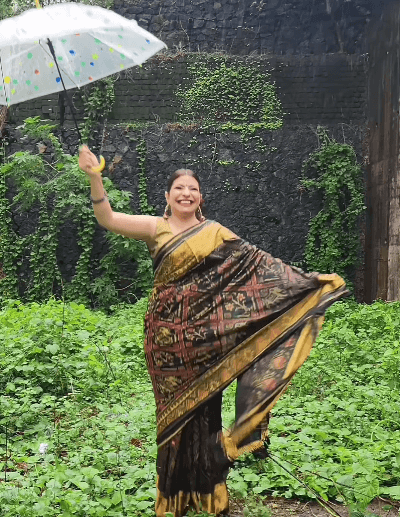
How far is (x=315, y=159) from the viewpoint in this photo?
37.8ft

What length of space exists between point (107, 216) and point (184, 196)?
1.29 feet

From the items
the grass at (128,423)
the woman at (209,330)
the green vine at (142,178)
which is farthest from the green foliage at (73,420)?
the green vine at (142,178)

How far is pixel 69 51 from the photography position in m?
3.57

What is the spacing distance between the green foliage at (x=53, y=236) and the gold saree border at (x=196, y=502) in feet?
25.8

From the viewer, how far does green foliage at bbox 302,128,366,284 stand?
11305 mm

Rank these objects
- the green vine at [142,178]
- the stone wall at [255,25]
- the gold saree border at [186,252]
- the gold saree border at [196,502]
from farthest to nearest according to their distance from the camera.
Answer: the stone wall at [255,25] < the green vine at [142,178] < the gold saree border at [196,502] < the gold saree border at [186,252]

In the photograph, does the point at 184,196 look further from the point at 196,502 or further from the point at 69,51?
the point at 196,502

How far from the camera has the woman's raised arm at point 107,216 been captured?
3.13m

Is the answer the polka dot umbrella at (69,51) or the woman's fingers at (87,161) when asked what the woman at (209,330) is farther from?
the polka dot umbrella at (69,51)

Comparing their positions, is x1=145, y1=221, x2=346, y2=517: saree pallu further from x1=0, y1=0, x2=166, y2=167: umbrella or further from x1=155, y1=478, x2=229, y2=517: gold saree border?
x1=0, y1=0, x2=166, y2=167: umbrella

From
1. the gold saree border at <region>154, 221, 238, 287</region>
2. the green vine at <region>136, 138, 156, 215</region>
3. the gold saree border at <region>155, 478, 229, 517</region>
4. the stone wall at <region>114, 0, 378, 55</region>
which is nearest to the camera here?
the gold saree border at <region>154, 221, 238, 287</region>

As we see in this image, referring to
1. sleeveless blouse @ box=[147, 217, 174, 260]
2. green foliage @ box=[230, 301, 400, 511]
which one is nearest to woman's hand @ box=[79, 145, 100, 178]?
sleeveless blouse @ box=[147, 217, 174, 260]

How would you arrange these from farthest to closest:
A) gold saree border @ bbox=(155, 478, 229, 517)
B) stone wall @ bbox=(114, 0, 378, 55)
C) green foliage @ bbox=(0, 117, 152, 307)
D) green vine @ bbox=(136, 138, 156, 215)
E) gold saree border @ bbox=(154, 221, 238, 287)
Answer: stone wall @ bbox=(114, 0, 378, 55), green vine @ bbox=(136, 138, 156, 215), green foliage @ bbox=(0, 117, 152, 307), gold saree border @ bbox=(155, 478, 229, 517), gold saree border @ bbox=(154, 221, 238, 287)

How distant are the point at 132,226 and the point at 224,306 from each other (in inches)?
23.4
